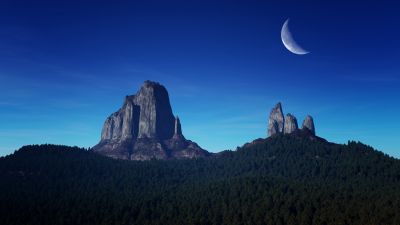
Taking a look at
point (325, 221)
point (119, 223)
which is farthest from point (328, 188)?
point (119, 223)

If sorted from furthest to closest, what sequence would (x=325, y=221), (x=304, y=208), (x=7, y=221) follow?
(x=7, y=221)
(x=304, y=208)
(x=325, y=221)

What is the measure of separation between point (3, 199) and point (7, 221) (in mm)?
37177

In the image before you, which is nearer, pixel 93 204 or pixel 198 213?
pixel 198 213

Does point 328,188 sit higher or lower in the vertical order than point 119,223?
higher

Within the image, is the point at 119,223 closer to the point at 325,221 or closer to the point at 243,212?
the point at 243,212

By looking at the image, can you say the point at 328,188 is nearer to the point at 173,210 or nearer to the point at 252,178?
the point at 252,178

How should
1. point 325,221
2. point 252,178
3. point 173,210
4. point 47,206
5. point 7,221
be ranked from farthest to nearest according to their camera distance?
point 252,178
point 47,206
point 173,210
point 7,221
point 325,221

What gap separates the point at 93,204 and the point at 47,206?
21.7 metres

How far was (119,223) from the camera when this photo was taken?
155 meters

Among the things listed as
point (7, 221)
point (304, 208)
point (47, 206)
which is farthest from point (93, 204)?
point (304, 208)

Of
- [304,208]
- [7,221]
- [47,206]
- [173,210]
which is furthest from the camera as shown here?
[47,206]

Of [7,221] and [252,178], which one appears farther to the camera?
[252,178]

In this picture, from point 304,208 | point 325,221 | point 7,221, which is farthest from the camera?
point 7,221

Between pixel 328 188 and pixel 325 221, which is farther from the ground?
pixel 328 188
